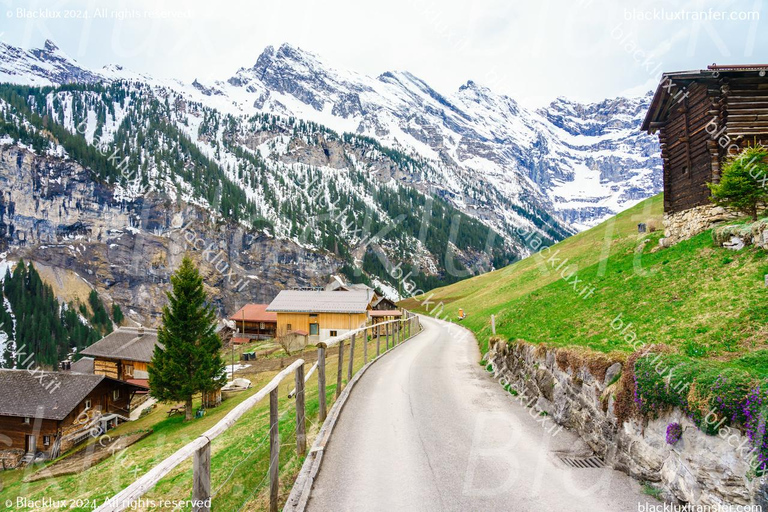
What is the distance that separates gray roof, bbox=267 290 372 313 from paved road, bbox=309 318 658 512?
48.3 metres

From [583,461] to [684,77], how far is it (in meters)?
20.5

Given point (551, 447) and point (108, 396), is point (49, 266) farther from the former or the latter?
point (551, 447)

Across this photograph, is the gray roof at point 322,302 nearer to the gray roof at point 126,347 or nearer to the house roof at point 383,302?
the house roof at point 383,302

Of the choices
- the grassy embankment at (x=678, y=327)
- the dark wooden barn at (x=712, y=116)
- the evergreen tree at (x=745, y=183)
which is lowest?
the grassy embankment at (x=678, y=327)

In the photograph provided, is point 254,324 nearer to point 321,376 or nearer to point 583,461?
point 321,376

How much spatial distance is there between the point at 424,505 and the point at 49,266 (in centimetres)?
18585

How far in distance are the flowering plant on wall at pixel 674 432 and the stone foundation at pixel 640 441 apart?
0.18 feet

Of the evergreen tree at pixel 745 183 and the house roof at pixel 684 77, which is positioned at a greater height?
the house roof at pixel 684 77

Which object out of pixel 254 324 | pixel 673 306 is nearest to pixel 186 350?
pixel 673 306

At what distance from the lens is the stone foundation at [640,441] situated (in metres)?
4.96

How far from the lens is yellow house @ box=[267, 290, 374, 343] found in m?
60.5

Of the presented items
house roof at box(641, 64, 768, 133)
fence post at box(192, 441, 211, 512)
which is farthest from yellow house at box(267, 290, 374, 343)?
fence post at box(192, 441, 211, 512)

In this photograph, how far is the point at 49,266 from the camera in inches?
5679

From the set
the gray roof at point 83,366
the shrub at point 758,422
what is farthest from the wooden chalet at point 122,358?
the shrub at point 758,422
